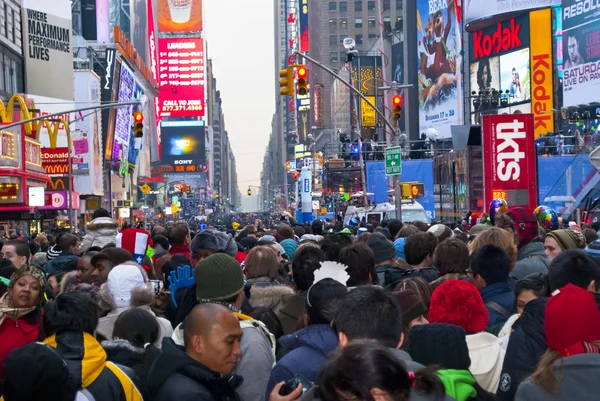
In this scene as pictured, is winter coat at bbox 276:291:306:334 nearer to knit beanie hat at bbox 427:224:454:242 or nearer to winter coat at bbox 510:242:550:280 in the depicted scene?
winter coat at bbox 510:242:550:280

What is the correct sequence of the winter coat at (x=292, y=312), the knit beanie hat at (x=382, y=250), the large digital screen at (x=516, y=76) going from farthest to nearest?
the large digital screen at (x=516, y=76), the knit beanie hat at (x=382, y=250), the winter coat at (x=292, y=312)

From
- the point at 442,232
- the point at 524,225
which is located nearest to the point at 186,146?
the point at 442,232

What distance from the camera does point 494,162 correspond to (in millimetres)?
19219

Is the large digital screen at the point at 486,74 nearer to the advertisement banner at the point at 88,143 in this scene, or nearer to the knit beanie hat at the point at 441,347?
the advertisement banner at the point at 88,143

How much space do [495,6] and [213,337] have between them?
61897 mm

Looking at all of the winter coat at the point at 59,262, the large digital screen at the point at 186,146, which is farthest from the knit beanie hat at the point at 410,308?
the large digital screen at the point at 186,146

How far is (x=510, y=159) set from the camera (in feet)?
63.0

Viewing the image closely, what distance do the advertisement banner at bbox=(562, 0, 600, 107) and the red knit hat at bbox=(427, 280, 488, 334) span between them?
4682cm

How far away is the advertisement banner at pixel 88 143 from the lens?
71.0 meters

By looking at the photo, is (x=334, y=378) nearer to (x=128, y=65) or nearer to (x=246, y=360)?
(x=246, y=360)

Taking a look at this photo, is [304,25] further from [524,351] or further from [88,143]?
[524,351]

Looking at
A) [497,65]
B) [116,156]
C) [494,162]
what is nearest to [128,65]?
[116,156]

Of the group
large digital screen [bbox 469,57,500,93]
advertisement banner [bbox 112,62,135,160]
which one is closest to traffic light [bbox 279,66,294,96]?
large digital screen [bbox 469,57,500,93]

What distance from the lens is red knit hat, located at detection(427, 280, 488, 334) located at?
5520 millimetres
